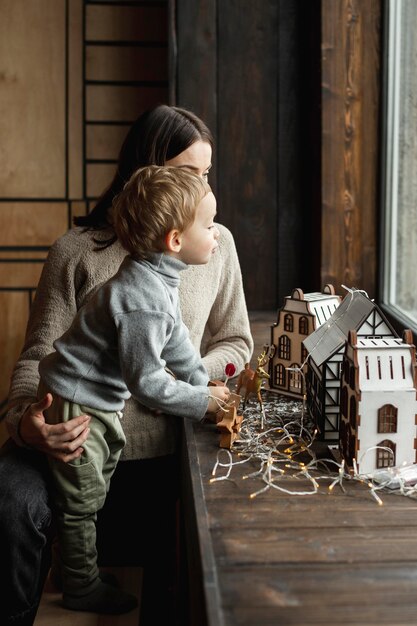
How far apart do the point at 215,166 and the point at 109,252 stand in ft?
4.36

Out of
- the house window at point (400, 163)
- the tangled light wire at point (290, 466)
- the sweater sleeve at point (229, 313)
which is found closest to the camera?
the tangled light wire at point (290, 466)

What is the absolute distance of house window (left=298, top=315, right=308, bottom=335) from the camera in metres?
1.75

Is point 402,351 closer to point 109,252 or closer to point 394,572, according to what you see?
point 394,572

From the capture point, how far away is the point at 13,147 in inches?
151

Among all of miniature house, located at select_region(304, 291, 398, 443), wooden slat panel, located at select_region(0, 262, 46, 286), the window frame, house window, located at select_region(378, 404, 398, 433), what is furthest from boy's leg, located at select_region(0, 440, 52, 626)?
wooden slat panel, located at select_region(0, 262, 46, 286)

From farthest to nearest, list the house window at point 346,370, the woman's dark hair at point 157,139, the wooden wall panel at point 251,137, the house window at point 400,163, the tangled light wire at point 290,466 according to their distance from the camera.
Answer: the wooden wall panel at point 251,137, the house window at point 400,163, the woman's dark hair at point 157,139, the house window at point 346,370, the tangled light wire at point 290,466

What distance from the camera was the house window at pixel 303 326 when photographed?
1.75 meters

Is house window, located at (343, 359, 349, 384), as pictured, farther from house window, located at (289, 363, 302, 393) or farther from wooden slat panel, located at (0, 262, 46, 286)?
wooden slat panel, located at (0, 262, 46, 286)

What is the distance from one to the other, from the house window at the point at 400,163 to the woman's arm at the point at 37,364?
3.31 feet

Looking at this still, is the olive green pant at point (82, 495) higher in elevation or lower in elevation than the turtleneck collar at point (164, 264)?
lower

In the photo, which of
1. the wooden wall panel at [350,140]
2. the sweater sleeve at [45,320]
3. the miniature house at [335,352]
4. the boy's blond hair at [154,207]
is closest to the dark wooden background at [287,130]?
the wooden wall panel at [350,140]

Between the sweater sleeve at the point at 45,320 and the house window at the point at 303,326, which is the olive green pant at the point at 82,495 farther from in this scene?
the house window at the point at 303,326

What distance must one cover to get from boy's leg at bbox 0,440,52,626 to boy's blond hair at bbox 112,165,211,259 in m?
0.49

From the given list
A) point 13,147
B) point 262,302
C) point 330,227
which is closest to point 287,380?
point 330,227
